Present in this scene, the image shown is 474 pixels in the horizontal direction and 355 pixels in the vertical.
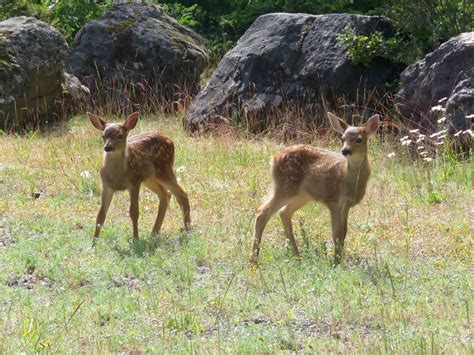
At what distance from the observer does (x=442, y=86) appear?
43.9 ft

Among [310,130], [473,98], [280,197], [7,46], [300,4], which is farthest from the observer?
[300,4]

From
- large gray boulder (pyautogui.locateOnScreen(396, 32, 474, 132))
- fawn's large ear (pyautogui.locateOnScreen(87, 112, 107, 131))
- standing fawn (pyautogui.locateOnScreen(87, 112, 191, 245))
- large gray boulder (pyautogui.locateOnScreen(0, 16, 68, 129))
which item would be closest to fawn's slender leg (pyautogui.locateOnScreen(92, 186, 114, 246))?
standing fawn (pyautogui.locateOnScreen(87, 112, 191, 245))

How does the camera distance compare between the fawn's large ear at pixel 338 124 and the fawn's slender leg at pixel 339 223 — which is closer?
the fawn's slender leg at pixel 339 223

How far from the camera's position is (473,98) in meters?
12.6

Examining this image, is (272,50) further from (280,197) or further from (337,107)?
(280,197)

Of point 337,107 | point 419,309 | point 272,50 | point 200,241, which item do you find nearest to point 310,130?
point 337,107

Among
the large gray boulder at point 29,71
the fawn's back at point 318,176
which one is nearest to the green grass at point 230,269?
the fawn's back at point 318,176

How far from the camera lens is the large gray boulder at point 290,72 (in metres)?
15.1

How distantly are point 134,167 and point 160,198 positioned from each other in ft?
1.82

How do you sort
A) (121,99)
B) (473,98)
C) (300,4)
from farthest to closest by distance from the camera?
(300,4) < (121,99) < (473,98)

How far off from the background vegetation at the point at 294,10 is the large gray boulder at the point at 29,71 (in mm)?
2874

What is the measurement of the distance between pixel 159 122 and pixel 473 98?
5.63m

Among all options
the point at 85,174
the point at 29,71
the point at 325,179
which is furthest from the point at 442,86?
the point at 29,71

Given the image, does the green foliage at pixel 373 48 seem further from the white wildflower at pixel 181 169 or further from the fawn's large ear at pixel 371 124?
the fawn's large ear at pixel 371 124
